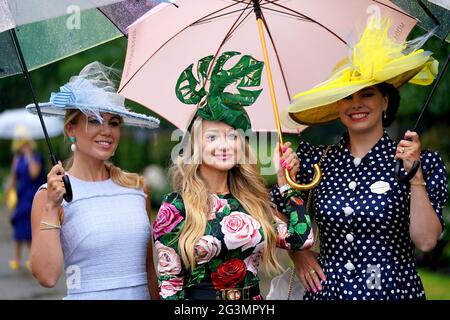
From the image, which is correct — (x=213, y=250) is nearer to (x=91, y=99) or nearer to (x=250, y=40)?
(x=91, y=99)

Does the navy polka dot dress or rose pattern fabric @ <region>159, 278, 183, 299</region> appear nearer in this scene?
rose pattern fabric @ <region>159, 278, 183, 299</region>

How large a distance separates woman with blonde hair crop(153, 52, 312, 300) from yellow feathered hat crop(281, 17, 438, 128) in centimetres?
32

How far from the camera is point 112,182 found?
14.4ft

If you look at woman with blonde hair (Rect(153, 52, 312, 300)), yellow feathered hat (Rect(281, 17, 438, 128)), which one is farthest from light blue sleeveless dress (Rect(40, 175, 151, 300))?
yellow feathered hat (Rect(281, 17, 438, 128))

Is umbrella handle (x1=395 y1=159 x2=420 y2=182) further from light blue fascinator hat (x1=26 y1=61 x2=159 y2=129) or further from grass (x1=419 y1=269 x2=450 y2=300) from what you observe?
grass (x1=419 y1=269 x2=450 y2=300)

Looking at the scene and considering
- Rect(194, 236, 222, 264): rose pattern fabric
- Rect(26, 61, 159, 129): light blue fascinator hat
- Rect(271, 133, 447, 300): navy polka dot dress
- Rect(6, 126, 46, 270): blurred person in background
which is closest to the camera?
Rect(194, 236, 222, 264): rose pattern fabric

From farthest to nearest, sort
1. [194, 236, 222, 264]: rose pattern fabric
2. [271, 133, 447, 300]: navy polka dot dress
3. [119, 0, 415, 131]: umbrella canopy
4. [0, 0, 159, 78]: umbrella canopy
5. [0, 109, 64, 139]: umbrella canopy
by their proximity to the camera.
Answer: [0, 109, 64, 139]: umbrella canopy → [119, 0, 415, 131]: umbrella canopy → [0, 0, 159, 78]: umbrella canopy → [271, 133, 447, 300]: navy polka dot dress → [194, 236, 222, 264]: rose pattern fabric

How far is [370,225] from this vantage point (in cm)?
413

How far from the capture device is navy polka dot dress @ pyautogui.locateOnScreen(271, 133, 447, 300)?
4121 millimetres

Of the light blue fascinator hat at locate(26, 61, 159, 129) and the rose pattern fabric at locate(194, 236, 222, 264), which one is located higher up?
the light blue fascinator hat at locate(26, 61, 159, 129)

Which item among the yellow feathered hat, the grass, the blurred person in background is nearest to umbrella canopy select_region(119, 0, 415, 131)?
the yellow feathered hat

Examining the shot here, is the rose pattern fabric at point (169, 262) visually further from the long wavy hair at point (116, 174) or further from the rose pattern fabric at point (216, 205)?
the long wavy hair at point (116, 174)

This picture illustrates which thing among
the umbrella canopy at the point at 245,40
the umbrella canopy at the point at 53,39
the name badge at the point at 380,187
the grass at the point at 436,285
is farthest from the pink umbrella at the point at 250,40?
the grass at the point at 436,285

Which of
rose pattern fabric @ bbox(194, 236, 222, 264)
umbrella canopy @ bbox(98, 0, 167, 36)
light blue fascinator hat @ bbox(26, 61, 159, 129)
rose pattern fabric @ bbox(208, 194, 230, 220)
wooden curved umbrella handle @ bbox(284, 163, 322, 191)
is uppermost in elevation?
umbrella canopy @ bbox(98, 0, 167, 36)
